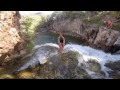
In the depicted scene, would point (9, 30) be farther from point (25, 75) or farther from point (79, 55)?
point (79, 55)

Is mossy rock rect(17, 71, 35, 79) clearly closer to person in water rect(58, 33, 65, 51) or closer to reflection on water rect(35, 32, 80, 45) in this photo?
reflection on water rect(35, 32, 80, 45)

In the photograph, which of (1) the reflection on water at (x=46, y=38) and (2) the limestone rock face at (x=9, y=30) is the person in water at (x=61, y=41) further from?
(2) the limestone rock face at (x=9, y=30)

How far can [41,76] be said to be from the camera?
615cm

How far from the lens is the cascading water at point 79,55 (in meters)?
6.62

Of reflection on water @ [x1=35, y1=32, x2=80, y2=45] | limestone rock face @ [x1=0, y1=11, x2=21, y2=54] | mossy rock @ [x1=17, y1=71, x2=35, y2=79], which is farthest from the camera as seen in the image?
reflection on water @ [x1=35, y1=32, x2=80, y2=45]

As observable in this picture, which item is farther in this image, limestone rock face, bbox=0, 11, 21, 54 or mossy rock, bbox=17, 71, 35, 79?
limestone rock face, bbox=0, 11, 21, 54

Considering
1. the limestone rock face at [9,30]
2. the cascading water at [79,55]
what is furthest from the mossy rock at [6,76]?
the limestone rock face at [9,30]

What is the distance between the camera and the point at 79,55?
6879 mm

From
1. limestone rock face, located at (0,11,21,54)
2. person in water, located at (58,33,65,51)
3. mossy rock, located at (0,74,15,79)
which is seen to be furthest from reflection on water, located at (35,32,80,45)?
mossy rock, located at (0,74,15,79)

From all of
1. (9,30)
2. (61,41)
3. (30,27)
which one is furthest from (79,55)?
(9,30)

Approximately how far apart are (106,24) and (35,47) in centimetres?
206

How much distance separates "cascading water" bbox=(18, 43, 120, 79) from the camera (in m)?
6.62
